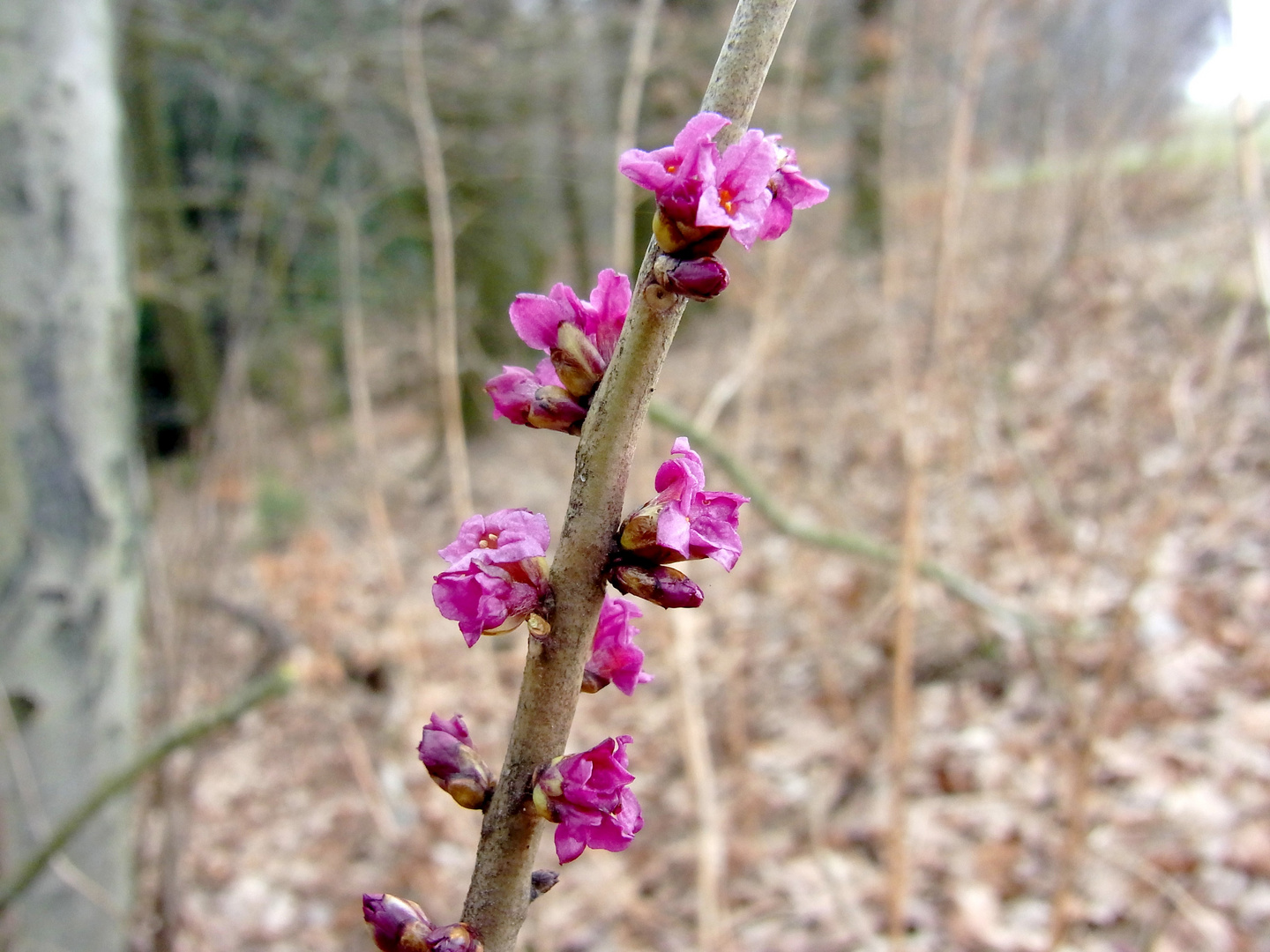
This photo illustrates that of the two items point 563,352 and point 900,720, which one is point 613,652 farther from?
point 900,720

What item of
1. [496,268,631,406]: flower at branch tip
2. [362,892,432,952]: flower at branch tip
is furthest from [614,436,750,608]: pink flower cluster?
[362,892,432,952]: flower at branch tip

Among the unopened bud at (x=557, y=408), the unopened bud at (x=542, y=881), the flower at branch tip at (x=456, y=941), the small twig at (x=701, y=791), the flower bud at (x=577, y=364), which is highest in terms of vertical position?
the small twig at (x=701, y=791)

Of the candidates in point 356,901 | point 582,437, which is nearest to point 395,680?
point 356,901

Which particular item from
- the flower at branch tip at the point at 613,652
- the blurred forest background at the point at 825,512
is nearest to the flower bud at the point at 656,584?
the flower at branch tip at the point at 613,652

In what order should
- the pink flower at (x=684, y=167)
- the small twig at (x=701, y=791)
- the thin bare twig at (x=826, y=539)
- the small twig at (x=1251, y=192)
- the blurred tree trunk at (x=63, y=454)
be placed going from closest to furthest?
the pink flower at (x=684, y=167) < the small twig at (x=1251, y=192) < the blurred tree trunk at (x=63, y=454) < the small twig at (x=701, y=791) < the thin bare twig at (x=826, y=539)

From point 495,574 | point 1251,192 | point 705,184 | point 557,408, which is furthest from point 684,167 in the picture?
point 1251,192

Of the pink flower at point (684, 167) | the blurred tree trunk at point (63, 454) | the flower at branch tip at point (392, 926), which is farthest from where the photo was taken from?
the blurred tree trunk at point (63, 454)

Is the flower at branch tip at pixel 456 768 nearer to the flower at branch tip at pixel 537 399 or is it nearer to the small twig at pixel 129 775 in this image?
the flower at branch tip at pixel 537 399

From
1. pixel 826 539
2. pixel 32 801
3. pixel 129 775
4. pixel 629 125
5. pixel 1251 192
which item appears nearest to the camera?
pixel 1251 192
